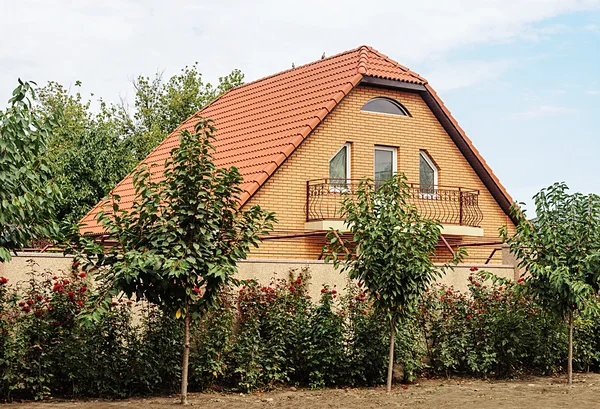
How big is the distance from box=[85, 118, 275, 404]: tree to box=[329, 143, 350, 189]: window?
9424 mm

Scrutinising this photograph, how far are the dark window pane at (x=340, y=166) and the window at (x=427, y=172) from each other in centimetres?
247

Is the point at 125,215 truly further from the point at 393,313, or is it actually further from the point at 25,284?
the point at 393,313

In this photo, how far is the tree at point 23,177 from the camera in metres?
9.18

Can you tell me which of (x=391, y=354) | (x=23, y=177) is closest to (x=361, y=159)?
(x=391, y=354)

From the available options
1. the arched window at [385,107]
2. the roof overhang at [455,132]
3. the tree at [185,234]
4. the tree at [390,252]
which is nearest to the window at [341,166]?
the arched window at [385,107]

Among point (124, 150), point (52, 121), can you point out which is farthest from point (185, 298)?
point (124, 150)

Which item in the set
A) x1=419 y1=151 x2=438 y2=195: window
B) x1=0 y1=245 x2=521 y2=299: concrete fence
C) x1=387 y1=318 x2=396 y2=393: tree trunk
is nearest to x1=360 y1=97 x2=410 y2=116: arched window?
x1=419 y1=151 x2=438 y2=195: window

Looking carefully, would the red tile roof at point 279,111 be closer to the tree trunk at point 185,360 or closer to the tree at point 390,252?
the tree at point 390,252

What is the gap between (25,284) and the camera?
11.3m

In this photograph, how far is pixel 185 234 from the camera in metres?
10.7

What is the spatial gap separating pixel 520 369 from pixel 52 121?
29.9 ft

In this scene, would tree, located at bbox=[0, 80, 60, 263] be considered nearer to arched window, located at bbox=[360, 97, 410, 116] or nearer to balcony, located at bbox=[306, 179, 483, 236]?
balcony, located at bbox=[306, 179, 483, 236]

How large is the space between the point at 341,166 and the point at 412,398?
955 cm

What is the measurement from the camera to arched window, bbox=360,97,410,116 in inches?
837
